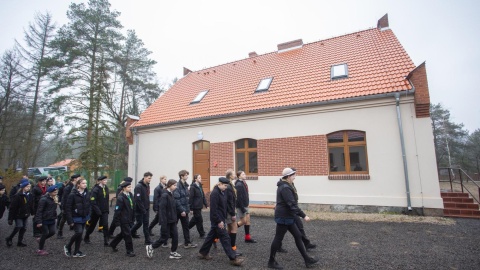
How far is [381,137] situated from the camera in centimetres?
906

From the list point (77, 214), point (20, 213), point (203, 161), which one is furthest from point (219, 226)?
point (203, 161)

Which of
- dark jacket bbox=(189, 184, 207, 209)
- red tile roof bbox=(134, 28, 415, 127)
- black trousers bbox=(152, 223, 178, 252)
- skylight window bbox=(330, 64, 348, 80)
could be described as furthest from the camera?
skylight window bbox=(330, 64, 348, 80)

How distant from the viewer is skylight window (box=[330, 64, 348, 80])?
10891 millimetres

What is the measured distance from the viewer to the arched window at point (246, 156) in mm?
11469

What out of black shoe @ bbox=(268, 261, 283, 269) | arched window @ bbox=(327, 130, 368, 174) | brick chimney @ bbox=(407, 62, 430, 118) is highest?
brick chimney @ bbox=(407, 62, 430, 118)

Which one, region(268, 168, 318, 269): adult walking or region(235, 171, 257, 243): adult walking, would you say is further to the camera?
region(235, 171, 257, 243): adult walking

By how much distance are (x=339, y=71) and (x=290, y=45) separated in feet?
17.5

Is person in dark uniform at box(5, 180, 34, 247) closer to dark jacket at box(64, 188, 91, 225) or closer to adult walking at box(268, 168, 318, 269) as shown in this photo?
dark jacket at box(64, 188, 91, 225)

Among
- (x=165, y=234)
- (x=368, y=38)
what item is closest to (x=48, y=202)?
(x=165, y=234)

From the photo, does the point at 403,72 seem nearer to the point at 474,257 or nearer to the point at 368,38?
the point at 368,38

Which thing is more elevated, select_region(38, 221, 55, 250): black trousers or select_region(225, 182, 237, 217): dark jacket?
select_region(225, 182, 237, 217): dark jacket

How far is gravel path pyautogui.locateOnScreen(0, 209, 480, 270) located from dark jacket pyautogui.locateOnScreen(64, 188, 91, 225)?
0.85 metres

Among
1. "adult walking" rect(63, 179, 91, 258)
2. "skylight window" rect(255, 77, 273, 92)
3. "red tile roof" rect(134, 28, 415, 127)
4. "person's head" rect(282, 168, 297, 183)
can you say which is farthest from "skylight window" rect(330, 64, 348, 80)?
"adult walking" rect(63, 179, 91, 258)

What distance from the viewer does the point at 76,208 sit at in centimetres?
583
